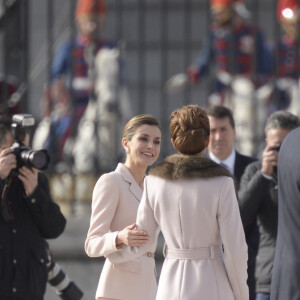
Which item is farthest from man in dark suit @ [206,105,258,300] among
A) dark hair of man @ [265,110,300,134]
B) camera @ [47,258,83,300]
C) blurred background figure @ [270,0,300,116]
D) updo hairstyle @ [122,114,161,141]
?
blurred background figure @ [270,0,300,116]

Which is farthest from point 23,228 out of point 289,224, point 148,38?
point 148,38

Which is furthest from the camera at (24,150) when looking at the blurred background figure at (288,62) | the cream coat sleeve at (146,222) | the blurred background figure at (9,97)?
the blurred background figure at (288,62)

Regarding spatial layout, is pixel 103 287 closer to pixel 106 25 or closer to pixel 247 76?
pixel 247 76

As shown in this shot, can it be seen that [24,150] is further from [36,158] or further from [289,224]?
[289,224]

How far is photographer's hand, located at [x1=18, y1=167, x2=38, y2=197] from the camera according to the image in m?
5.28

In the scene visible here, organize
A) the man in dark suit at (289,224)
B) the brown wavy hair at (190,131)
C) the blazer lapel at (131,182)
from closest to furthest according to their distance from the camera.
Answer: the man in dark suit at (289,224), the brown wavy hair at (190,131), the blazer lapel at (131,182)

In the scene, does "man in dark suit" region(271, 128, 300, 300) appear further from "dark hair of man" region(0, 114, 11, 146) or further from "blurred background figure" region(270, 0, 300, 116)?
"blurred background figure" region(270, 0, 300, 116)

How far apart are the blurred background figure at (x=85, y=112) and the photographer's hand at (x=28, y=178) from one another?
110 inches

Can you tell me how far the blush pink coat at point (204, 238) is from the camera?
425 cm

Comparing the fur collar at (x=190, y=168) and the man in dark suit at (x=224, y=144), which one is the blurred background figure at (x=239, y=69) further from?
the fur collar at (x=190, y=168)

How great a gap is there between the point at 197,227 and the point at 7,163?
131 centimetres

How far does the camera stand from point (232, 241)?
4.25 metres

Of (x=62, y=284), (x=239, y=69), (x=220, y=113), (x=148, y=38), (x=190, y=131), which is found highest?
(x=148, y=38)

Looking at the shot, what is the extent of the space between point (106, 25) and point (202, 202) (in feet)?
28.8
